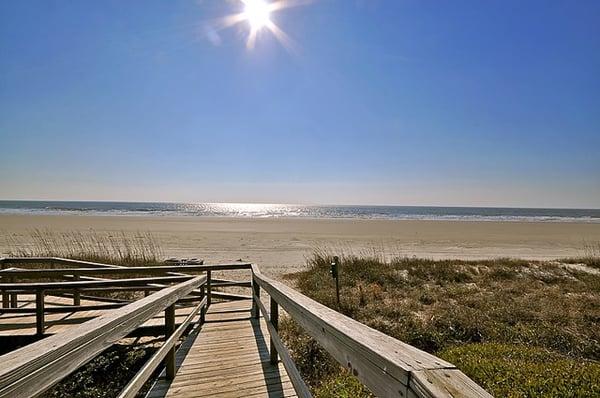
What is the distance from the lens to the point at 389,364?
1.01 metres

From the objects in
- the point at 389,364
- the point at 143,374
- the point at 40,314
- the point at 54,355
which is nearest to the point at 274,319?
the point at 143,374

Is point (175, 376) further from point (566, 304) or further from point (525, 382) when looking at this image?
point (566, 304)

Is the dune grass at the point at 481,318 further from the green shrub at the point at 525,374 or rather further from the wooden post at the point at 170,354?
the wooden post at the point at 170,354

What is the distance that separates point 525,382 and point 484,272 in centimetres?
849

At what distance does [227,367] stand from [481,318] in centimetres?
517

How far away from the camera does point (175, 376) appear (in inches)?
133

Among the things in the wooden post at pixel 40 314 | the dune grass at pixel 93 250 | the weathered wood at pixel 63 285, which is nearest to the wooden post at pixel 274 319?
the weathered wood at pixel 63 285

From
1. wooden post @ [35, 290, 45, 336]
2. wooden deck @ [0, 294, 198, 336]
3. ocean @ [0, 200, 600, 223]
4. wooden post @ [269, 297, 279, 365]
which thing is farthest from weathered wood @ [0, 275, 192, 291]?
ocean @ [0, 200, 600, 223]

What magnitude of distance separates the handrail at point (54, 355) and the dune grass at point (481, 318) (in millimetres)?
2637

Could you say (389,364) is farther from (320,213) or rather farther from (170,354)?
(320,213)

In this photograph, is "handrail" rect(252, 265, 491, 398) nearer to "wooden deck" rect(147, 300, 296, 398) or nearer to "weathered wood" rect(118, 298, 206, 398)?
"weathered wood" rect(118, 298, 206, 398)

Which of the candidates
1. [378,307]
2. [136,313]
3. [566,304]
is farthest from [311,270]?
[136,313]

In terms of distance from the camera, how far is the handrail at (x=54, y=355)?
Answer: 38.9 inches

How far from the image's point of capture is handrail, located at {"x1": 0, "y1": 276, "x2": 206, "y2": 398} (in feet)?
3.25
